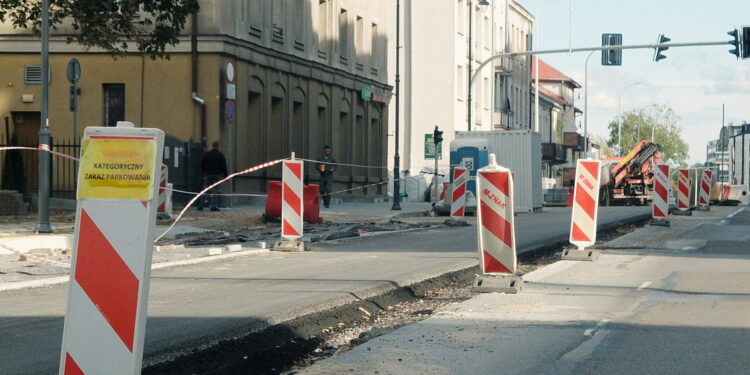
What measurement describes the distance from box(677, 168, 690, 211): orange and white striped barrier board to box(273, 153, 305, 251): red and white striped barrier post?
18.6 meters

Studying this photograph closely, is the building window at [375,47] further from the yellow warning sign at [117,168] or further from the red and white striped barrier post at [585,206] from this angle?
the yellow warning sign at [117,168]

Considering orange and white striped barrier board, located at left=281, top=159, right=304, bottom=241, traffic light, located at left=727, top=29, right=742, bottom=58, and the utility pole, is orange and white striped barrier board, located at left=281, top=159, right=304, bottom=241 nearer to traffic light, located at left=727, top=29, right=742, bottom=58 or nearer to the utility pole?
the utility pole

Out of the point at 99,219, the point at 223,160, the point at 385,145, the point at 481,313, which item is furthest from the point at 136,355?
the point at 385,145

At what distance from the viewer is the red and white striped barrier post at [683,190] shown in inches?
1351

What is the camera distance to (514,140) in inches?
1606

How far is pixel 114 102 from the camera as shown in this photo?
33.8 meters

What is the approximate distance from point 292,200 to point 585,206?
14.4ft

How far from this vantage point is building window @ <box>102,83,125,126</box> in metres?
33.7

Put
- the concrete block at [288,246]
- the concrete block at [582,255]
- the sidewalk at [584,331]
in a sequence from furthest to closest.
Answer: the concrete block at [288,246] < the concrete block at [582,255] < the sidewalk at [584,331]

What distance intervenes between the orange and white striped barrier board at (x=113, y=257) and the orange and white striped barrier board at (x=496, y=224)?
21.8 feet

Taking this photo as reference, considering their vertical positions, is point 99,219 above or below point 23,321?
above

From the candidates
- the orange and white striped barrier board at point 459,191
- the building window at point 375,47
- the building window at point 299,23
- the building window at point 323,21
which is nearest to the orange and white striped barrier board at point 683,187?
the orange and white striped barrier board at point 459,191

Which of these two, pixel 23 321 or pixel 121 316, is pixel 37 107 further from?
pixel 121 316

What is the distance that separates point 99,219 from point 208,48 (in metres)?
28.4
